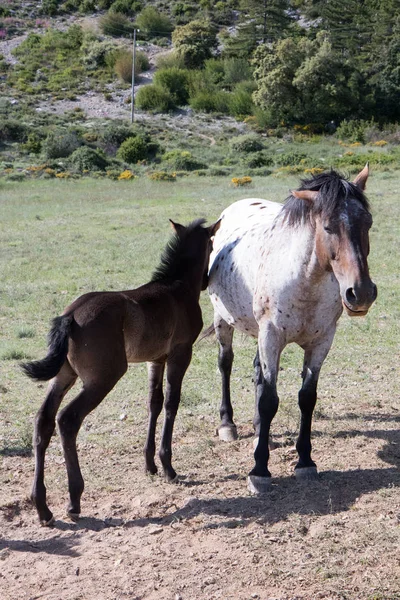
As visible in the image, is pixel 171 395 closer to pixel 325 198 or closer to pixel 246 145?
pixel 325 198

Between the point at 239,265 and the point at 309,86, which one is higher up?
the point at 239,265

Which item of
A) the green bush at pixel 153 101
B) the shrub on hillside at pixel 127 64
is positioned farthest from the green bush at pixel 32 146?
the shrub on hillside at pixel 127 64

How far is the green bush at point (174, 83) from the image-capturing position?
229ft

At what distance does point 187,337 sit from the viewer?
20.0ft

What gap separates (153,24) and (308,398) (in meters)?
92.9

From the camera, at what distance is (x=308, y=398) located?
593cm

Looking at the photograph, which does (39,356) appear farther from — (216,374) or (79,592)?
(79,592)

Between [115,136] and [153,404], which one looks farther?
[115,136]

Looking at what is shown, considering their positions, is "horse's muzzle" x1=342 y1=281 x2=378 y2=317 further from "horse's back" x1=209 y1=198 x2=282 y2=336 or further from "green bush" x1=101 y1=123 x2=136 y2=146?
"green bush" x1=101 y1=123 x2=136 y2=146

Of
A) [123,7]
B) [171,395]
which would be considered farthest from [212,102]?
[171,395]

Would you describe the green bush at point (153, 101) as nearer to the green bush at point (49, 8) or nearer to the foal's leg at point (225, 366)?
the green bush at point (49, 8)

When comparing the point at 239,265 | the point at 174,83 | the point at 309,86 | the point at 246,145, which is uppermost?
the point at 239,265

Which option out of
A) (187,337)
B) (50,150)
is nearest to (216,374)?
(187,337)

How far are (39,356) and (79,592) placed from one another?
625 centimetres
